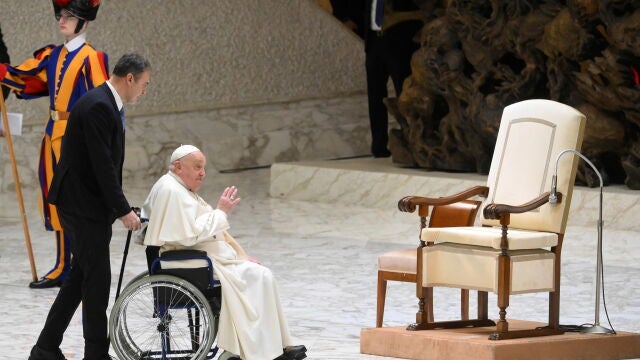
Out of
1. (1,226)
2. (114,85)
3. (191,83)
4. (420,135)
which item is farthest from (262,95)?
(114,85)

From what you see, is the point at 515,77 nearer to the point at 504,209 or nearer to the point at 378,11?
the point at 378,11

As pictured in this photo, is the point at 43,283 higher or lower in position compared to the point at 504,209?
lower

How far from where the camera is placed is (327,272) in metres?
8.88

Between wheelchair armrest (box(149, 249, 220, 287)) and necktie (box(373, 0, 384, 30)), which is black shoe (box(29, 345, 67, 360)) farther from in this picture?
necktie (box(373, 0, 384, 30))

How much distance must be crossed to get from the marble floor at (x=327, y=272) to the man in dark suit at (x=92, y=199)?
620mm

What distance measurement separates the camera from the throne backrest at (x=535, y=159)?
6.54 m

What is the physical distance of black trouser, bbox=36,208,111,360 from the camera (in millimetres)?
5930

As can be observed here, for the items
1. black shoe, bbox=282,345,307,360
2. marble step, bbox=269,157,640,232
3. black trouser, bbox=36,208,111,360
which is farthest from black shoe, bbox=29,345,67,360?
marble step, bbox=269,157,640,232

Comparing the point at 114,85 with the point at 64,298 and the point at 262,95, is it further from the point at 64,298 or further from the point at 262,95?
the point at 262,95

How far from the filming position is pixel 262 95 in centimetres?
1477

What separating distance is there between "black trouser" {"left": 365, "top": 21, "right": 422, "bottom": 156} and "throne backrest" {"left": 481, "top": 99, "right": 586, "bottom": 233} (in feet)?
20.9

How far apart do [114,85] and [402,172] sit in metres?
6.14

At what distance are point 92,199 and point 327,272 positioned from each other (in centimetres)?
313

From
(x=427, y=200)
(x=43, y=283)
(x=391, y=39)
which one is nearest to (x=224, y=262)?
(x=427, y=200)
